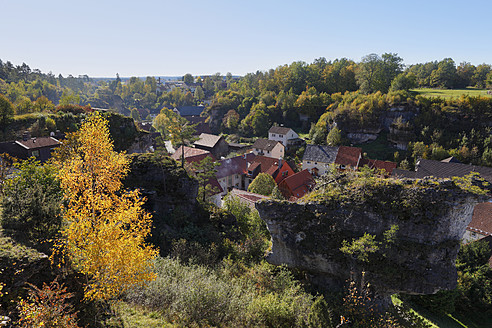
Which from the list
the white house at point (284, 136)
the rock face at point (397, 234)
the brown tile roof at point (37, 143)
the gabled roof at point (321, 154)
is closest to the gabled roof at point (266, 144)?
the white house at point (284, 136)

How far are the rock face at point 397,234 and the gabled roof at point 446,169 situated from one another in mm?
32420

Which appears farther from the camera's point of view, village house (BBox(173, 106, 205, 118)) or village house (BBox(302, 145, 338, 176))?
village house (BBox(173, 106, 205, 118))

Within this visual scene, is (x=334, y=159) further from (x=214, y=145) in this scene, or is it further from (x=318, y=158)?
(x=214, y=145)

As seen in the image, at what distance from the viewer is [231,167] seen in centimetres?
4462

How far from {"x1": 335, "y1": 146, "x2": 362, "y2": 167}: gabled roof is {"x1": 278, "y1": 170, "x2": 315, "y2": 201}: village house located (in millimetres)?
12117

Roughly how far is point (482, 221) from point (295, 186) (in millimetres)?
21580

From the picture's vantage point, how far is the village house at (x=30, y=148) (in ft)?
92.0

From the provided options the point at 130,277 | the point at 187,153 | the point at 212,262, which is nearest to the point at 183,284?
the point at 130,277

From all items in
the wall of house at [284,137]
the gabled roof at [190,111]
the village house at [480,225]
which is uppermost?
the gabled roof at [190,111]

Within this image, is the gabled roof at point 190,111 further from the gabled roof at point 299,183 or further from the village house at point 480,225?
the village house at point 480,225

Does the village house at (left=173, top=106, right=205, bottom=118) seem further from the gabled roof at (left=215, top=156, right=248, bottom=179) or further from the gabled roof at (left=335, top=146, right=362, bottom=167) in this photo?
the gabled roof at (left=335, top=146, right=362, bottom=167)

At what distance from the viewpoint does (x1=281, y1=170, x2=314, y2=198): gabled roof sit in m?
36.8

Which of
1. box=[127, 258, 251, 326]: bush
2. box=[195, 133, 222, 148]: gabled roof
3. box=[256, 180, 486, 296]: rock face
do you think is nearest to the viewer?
box=[127, 258, 251, 326]: bush

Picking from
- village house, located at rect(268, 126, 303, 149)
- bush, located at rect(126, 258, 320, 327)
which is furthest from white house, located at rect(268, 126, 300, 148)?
bush, located at rect(126, 258, 320, 327)
